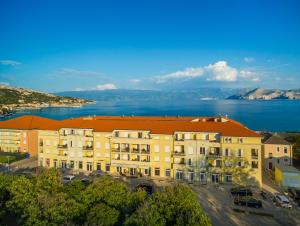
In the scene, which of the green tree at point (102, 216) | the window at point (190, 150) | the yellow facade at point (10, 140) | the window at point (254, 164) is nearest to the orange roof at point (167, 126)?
the window at point (190, 150)

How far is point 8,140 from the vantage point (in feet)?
204

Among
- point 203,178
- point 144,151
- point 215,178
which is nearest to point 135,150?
point 144,151

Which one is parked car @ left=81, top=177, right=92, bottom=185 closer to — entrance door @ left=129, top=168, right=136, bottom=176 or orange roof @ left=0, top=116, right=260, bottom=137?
entrance door @ left=129, top=168, right=136, bottom=176

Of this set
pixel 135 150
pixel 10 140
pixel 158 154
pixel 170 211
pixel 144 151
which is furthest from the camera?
pixel 10 140

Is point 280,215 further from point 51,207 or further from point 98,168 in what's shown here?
point 98,168

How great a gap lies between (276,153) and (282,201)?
18032 mm

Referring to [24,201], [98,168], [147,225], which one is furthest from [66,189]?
[98,168]

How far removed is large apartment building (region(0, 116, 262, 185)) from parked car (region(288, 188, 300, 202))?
449 centimetres

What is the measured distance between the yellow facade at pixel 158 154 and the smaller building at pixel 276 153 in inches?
452

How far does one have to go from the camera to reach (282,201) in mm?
34375

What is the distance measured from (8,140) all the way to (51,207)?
44006 mm

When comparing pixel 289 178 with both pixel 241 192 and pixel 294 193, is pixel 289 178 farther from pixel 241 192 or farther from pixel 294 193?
pixel 241 192

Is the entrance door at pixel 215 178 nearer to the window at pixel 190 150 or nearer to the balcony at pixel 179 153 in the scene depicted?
the window at pixel 190 150

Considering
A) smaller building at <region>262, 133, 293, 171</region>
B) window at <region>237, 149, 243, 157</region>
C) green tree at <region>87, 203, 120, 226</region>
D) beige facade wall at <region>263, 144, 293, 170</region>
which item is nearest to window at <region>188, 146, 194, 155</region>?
window at <region>237, 149, 243, 157</region>
